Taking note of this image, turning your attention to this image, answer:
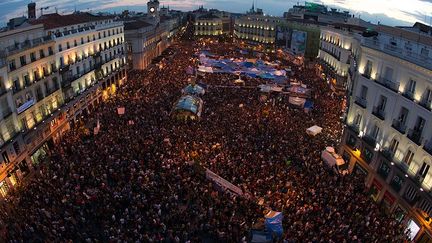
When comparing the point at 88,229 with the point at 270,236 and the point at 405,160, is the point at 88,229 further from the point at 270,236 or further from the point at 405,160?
the point at 405,160

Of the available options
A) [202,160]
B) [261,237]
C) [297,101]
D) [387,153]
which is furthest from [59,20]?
[387,153]

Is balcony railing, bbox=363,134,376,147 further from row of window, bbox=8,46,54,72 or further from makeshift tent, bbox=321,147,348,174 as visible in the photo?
row of window, bbox=8,46,54,72

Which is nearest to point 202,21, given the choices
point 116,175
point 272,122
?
point 272,122

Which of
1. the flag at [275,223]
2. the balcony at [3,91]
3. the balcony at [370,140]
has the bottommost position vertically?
the flag at [275,223]

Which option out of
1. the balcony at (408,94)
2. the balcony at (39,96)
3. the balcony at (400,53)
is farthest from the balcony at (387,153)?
the balcony at (39,96)

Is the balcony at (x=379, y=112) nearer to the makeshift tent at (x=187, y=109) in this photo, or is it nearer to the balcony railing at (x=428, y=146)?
the balcony railing at (x=428, y=146)

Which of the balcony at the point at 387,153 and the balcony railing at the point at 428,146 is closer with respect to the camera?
the balcony railing at the point at 428,146
